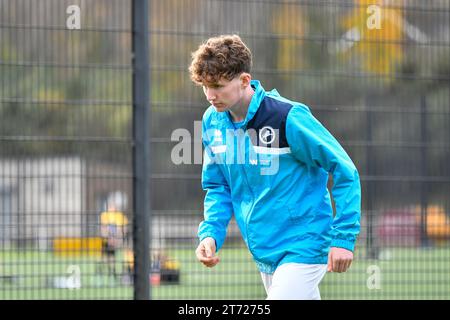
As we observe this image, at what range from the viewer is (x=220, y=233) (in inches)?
220

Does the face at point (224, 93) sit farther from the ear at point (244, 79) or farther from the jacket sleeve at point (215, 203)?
the jacket sleeve at point (215, 203)

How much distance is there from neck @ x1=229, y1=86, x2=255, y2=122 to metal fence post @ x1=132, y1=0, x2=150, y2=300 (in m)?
3.03

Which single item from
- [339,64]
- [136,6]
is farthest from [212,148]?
[339,64]

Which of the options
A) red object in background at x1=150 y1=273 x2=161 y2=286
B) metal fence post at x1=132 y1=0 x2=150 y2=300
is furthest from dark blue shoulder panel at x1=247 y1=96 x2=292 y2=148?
red object in background at x1=150 y1=273 x2=161 y2=286

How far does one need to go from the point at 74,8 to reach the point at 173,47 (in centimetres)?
92

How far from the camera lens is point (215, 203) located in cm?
565

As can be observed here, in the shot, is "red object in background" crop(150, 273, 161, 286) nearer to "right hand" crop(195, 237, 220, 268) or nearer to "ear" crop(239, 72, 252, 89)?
"right hand" crop(195, 237, 220, 268)

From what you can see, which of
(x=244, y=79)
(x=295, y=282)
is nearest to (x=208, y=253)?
(x=295, y=282)

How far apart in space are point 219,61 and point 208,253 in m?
1.03

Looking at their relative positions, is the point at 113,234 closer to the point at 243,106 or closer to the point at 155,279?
the point at 155,279

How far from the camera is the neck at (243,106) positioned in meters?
5.38

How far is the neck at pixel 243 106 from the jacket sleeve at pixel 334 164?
0.86ft

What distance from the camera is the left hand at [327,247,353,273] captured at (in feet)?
16.5
